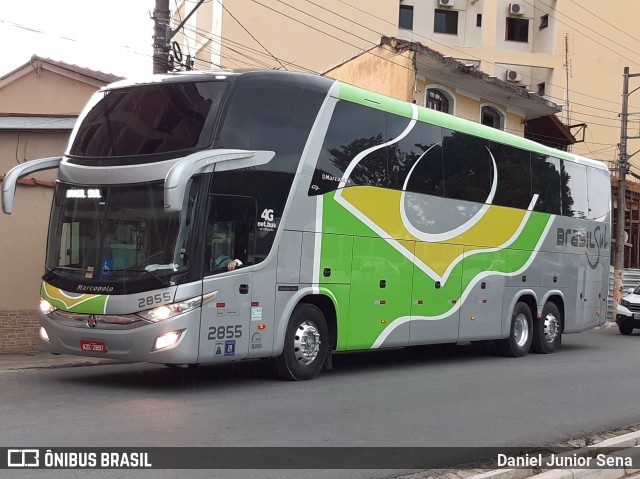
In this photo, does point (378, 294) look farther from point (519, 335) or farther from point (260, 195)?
point (519, 335)

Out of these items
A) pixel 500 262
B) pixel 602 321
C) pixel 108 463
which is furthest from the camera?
pixel 602 321

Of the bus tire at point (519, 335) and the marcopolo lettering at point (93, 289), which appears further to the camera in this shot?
the bus tire at point (519, 335)

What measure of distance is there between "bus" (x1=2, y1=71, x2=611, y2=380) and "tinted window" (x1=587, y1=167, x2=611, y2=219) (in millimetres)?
5278

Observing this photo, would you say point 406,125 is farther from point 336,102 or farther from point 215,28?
point 215,28

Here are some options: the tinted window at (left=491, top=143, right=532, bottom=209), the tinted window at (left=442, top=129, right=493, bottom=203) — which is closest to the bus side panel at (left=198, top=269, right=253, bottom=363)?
the tinted window at (left=442, top=129, right=493, bottom=203)

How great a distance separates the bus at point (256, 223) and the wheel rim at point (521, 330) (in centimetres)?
214

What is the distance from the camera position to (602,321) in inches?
765

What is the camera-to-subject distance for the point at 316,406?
364 inches

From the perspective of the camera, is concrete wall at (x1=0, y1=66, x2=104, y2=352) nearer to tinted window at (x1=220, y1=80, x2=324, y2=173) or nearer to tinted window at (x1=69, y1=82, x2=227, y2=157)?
tinted window at (x1=69, y1=82, x2=227, y2=157)

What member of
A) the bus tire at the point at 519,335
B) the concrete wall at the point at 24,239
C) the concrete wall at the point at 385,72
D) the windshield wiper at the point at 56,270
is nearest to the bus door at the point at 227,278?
the windshield wiper at the point at 56,270

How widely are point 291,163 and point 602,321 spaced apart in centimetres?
1170

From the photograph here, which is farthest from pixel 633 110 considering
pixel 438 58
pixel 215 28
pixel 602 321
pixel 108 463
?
pixel 108 463

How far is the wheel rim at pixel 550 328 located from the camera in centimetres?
1739

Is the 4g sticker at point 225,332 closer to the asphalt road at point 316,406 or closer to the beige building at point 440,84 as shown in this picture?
the asphalt road at point 316,406
